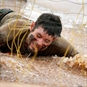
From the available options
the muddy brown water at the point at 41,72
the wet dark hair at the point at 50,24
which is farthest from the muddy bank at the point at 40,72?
the wet dark hair at the point at 50,24

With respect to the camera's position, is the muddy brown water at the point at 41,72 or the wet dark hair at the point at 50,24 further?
the wet dark hair at the point at 50,24

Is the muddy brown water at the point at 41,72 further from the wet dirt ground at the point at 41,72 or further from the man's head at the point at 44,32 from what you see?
the man's head at the point at 44,32

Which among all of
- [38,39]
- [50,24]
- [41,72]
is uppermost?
[50,24]

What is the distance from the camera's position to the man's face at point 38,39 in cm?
239

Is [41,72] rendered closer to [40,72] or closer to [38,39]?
[40,72]

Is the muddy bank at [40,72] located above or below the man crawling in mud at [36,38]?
below

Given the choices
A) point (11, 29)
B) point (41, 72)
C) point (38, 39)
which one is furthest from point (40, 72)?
point (11, 29)

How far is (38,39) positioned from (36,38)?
0.02 meters

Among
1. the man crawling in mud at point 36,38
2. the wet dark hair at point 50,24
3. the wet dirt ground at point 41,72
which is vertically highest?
the wet dark hair at point 50,24

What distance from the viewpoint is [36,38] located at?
7.85 feet

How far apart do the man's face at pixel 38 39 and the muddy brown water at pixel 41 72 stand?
11 centimetres

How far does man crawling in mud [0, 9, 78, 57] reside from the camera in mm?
2400

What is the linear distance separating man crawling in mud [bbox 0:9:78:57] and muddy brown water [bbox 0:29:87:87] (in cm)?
8

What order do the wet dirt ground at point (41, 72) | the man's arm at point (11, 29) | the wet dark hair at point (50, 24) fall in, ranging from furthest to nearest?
the man's arm at point (11, 29)
the wet dark hair at point (50, 24)
the wet dirt ground at point (41, 72)
